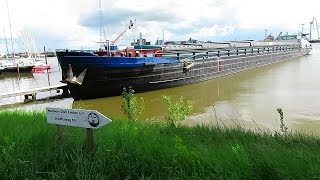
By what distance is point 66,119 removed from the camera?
4633 mm

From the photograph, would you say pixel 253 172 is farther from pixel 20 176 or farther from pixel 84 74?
pixel 84 74

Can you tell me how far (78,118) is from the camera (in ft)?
14.7

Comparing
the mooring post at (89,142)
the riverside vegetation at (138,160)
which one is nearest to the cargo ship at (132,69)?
the riverside vegetation at (138,160)

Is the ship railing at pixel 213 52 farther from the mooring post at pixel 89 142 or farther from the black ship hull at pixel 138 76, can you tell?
the mooring post at pixel 89 142

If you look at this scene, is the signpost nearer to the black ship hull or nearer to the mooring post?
the mooring post

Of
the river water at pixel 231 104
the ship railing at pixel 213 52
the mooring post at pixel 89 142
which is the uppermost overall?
the ship railing at pixel 213 52

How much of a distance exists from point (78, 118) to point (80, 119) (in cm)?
4

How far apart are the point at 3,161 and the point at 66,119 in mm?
880

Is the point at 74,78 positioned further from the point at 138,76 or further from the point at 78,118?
the point at 78,118

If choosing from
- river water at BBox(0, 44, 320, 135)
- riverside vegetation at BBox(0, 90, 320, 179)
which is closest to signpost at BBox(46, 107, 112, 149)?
riverside vegetation at BBox(0, 90, 320, 179)

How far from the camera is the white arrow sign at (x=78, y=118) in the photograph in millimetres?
4281

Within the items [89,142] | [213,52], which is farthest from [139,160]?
[213,52]

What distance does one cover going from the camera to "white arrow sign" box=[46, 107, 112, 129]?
4.28 m

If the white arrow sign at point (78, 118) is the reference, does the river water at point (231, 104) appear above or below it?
below
